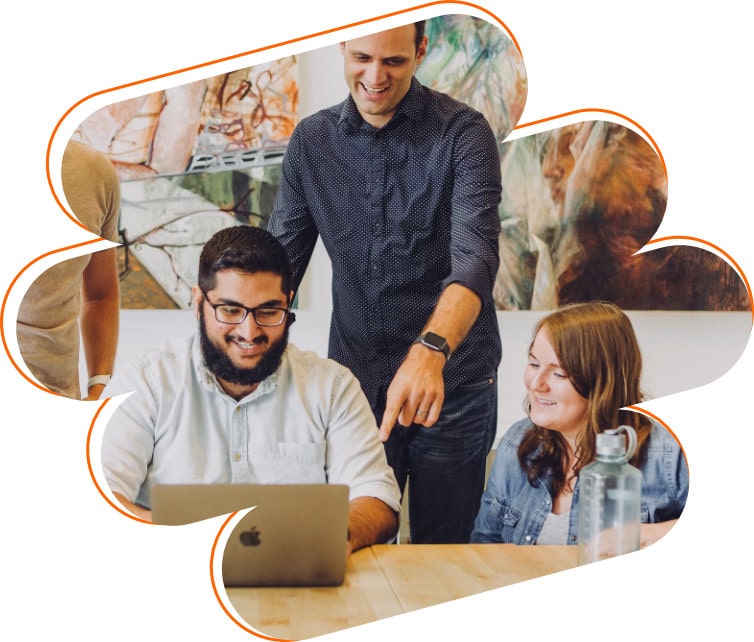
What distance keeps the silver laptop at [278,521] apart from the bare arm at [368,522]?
0.23 ft

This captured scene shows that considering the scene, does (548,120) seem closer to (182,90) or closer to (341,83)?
(341,83)

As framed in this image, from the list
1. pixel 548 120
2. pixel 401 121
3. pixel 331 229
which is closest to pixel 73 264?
pixel 331 229

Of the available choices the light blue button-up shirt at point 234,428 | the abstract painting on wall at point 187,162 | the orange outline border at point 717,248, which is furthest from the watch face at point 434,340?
the orange outline border at point 717,248

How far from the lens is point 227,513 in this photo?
2102mm

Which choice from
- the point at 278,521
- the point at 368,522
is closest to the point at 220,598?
the point at 278,521

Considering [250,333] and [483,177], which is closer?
[250,333]

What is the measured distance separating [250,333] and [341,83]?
0.47 metres

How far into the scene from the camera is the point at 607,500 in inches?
91.9

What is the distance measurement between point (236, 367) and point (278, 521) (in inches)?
→ 10.7

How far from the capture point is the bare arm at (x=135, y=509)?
2102 mm

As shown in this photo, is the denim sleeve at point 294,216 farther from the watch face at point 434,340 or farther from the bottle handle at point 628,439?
the bottle handle at point 628,439

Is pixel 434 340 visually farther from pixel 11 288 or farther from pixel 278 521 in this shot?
pixel 11 288

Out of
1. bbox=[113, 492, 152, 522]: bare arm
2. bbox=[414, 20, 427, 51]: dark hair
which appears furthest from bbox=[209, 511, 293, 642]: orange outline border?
bbox=[414, 20, 427, 51]: dark hair

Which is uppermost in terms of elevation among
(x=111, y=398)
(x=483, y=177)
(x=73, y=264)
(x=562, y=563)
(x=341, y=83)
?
(x=341, y=83)
